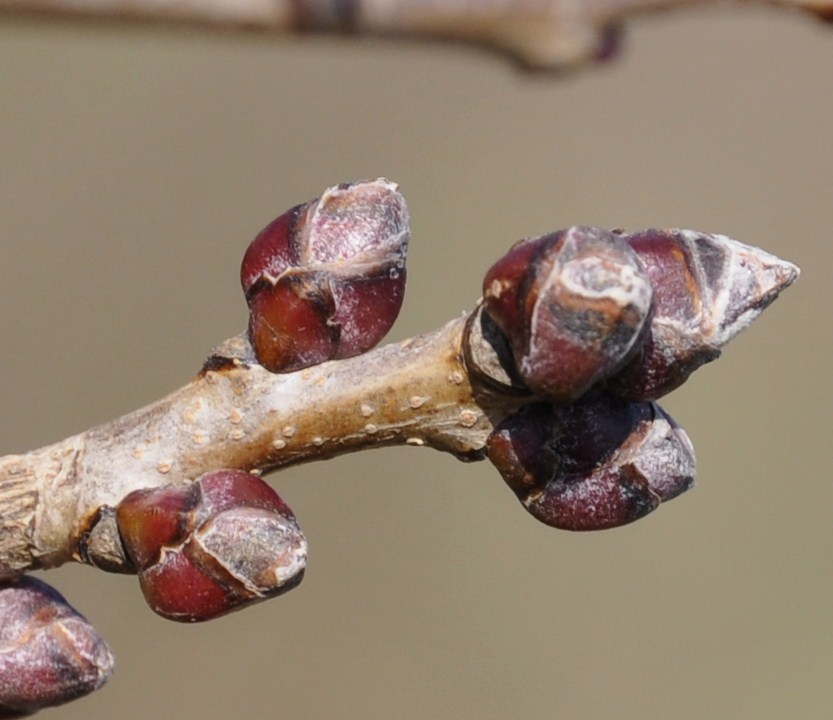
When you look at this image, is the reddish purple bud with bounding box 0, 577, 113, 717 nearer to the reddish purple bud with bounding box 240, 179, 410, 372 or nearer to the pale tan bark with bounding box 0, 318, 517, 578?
the pale tan bark with bounding box 0, 318, 517, 578

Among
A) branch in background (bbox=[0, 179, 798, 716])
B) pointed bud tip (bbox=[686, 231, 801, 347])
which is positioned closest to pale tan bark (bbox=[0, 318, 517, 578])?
branch in background (bbox=[0, 179, 798, 716])

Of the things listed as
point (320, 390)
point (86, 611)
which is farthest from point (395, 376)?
point (86, 611)

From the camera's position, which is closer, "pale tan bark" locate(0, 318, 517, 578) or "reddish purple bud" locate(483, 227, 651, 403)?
"reddish purple bud" locate(483, 227, 651, 403)

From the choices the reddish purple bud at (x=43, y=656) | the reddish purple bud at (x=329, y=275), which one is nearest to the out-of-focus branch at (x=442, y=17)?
the reddish purple bud at (x=329, y=275)

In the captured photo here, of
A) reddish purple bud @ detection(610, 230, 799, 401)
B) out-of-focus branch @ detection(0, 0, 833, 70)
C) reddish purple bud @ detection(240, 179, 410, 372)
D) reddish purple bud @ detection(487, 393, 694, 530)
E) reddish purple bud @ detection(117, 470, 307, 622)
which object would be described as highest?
out-of-focus branch @ detection(0, 0, 833, 70)

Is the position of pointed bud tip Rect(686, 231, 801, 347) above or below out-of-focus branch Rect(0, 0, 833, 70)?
below

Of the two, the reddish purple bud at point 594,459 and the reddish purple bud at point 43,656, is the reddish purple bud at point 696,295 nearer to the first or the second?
the reddish purple bud at point 594,459
